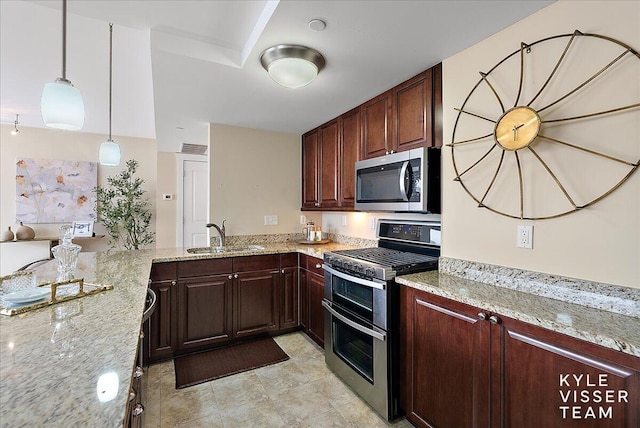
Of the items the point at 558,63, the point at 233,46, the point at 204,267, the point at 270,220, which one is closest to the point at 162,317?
the point at 204,267

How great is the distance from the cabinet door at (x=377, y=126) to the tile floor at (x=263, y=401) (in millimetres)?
1819

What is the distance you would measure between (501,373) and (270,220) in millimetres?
2718

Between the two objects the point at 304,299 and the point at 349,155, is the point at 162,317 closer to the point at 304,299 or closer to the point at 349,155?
the point at 304,299

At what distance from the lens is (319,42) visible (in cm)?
170

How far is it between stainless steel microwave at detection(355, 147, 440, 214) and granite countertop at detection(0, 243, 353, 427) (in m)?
1.61

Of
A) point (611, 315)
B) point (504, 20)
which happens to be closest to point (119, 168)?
point (504, 20)

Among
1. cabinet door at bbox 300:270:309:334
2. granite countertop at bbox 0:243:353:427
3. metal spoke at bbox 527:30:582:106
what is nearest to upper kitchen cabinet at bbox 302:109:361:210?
cabinet door at bbox 300:270:309:334

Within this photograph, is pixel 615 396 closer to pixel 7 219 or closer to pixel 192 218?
pixel 192 218

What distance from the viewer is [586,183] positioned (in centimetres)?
129

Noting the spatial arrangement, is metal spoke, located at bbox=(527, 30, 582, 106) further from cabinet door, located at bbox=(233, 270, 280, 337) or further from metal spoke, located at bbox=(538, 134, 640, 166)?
cabinet door, located at bbox=(233, 270, 280, 337)

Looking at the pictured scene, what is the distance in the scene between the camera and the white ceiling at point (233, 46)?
1.49 m

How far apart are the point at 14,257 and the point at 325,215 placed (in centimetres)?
448

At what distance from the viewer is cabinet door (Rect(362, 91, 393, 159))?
91.2 inches

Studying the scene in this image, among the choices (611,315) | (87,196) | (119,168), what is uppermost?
(119,168)
